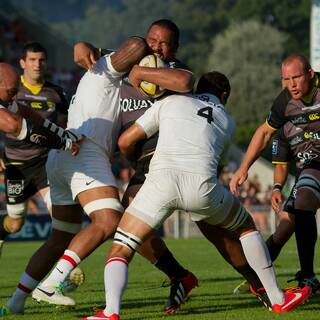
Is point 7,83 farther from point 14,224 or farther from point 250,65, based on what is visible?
point 250,65

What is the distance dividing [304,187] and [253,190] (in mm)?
21337

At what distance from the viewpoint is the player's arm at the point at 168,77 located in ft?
29.2

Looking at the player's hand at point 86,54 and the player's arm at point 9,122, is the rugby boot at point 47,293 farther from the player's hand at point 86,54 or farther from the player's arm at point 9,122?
the player's hand at point 86,54

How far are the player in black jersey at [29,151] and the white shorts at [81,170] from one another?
3.05 metres

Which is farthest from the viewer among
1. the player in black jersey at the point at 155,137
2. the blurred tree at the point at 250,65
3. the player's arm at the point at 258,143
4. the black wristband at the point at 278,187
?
the blurred tree at the point at 250,65

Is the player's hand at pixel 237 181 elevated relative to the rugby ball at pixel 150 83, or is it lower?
lower

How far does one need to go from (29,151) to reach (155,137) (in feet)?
10.8

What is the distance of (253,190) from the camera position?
32281 millimetres

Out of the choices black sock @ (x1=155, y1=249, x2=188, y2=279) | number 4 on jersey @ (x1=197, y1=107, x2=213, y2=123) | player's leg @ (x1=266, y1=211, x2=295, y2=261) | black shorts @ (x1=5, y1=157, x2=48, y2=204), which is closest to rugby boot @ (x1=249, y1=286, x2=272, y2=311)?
black sock @ (x1=155, y1=249, x2=188, y2=279)

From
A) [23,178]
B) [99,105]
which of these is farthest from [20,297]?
[23,178]

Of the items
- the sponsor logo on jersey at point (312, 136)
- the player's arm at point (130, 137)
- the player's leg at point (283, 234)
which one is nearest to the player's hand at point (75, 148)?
the player's arm at point (130, 137)

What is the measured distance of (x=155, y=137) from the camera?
10.3m

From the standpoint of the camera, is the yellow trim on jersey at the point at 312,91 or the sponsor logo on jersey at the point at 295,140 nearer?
the yellow trim on jersey at the point at 312,91

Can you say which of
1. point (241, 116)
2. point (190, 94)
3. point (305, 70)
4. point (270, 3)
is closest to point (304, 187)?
point (305, 70)
